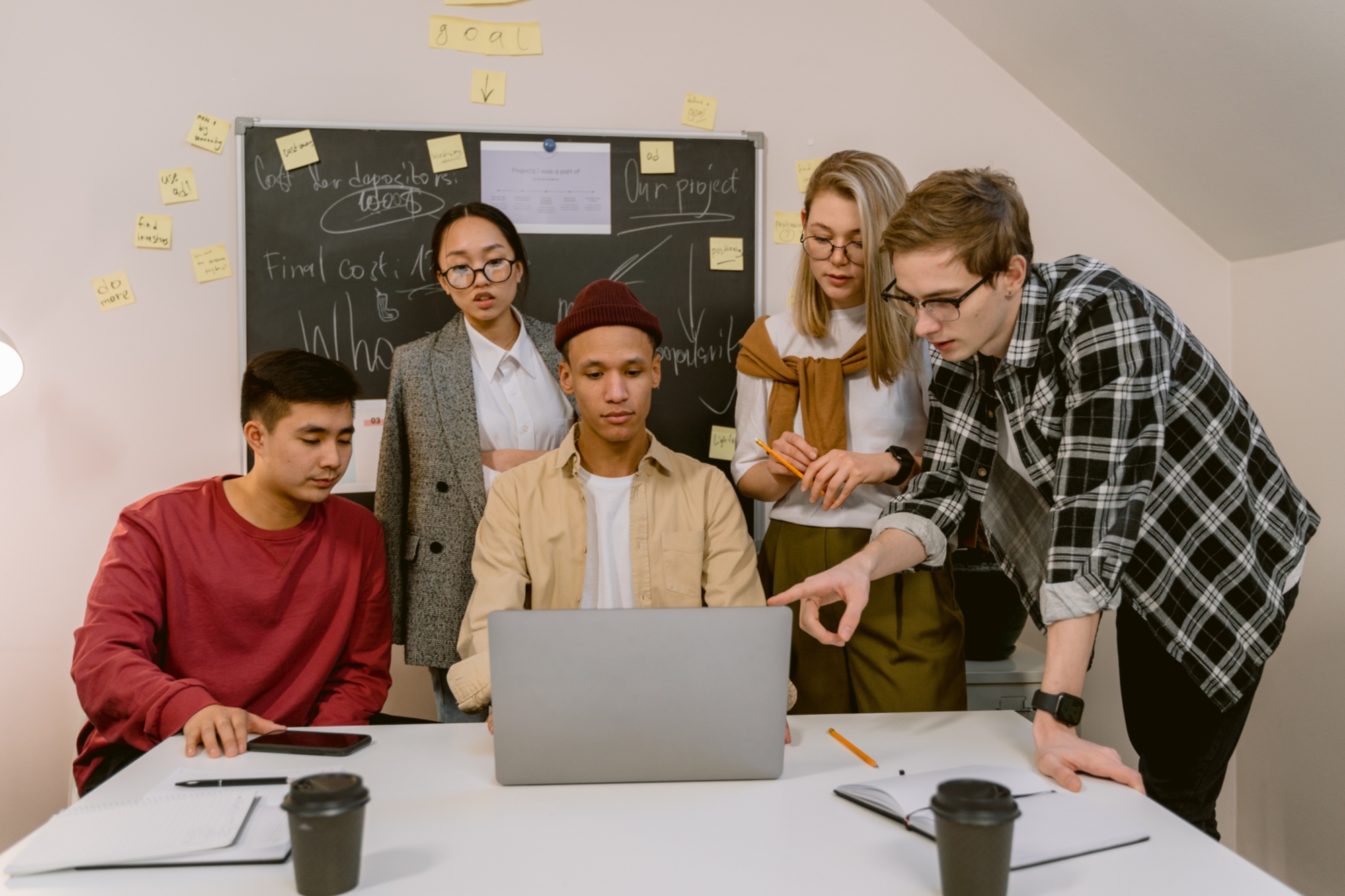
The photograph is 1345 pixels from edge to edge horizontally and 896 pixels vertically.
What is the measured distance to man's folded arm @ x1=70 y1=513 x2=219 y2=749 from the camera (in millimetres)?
1440

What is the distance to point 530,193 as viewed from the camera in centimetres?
246

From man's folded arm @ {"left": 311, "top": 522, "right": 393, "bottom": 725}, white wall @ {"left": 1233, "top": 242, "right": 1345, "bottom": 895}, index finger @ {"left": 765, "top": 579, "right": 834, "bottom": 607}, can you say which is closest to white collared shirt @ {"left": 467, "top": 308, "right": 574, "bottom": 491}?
man's folded arm @ {"left": 311, "top": 522, "right": 393, "bottom": 725}

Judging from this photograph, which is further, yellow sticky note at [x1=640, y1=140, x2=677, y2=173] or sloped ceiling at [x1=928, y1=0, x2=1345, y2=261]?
yellow sticky note at [x1=640, y1=140, x2=677, y2=173]

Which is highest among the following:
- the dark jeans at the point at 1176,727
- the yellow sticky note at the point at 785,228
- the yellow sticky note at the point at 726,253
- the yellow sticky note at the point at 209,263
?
the yellow sticky note at the point at 785,228

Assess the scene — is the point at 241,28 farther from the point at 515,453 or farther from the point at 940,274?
the point at 940,274

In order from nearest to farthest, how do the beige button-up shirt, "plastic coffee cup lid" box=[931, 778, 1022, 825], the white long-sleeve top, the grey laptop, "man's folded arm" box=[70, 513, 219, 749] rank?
"plastic coffee cup lid" box=[931, 778, 1022, 825], the grey laptop, "man's folded arm" box=[70, 513, 219, 749], the beige button-up shirt, the white long-sleeve top

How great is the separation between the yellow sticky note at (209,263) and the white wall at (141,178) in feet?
0.08

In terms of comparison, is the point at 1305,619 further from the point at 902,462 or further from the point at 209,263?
the point at 209,263

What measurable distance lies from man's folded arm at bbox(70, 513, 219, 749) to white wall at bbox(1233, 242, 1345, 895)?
7.40ft

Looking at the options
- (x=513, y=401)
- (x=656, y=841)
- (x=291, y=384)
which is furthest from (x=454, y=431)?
(x=656, y=841)

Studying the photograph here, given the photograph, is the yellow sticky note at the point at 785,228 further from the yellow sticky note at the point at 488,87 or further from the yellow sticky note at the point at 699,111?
the yellow sticky note at the point at 488,87

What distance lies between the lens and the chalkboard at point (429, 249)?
2.40 metres

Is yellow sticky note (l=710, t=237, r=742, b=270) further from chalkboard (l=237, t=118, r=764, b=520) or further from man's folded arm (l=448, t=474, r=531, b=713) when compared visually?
man's folded arm (l=448, t=474, r=531, b=713)

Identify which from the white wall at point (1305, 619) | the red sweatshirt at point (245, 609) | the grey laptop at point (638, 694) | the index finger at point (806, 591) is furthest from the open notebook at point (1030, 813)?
the white wall at point (1305, 619)
